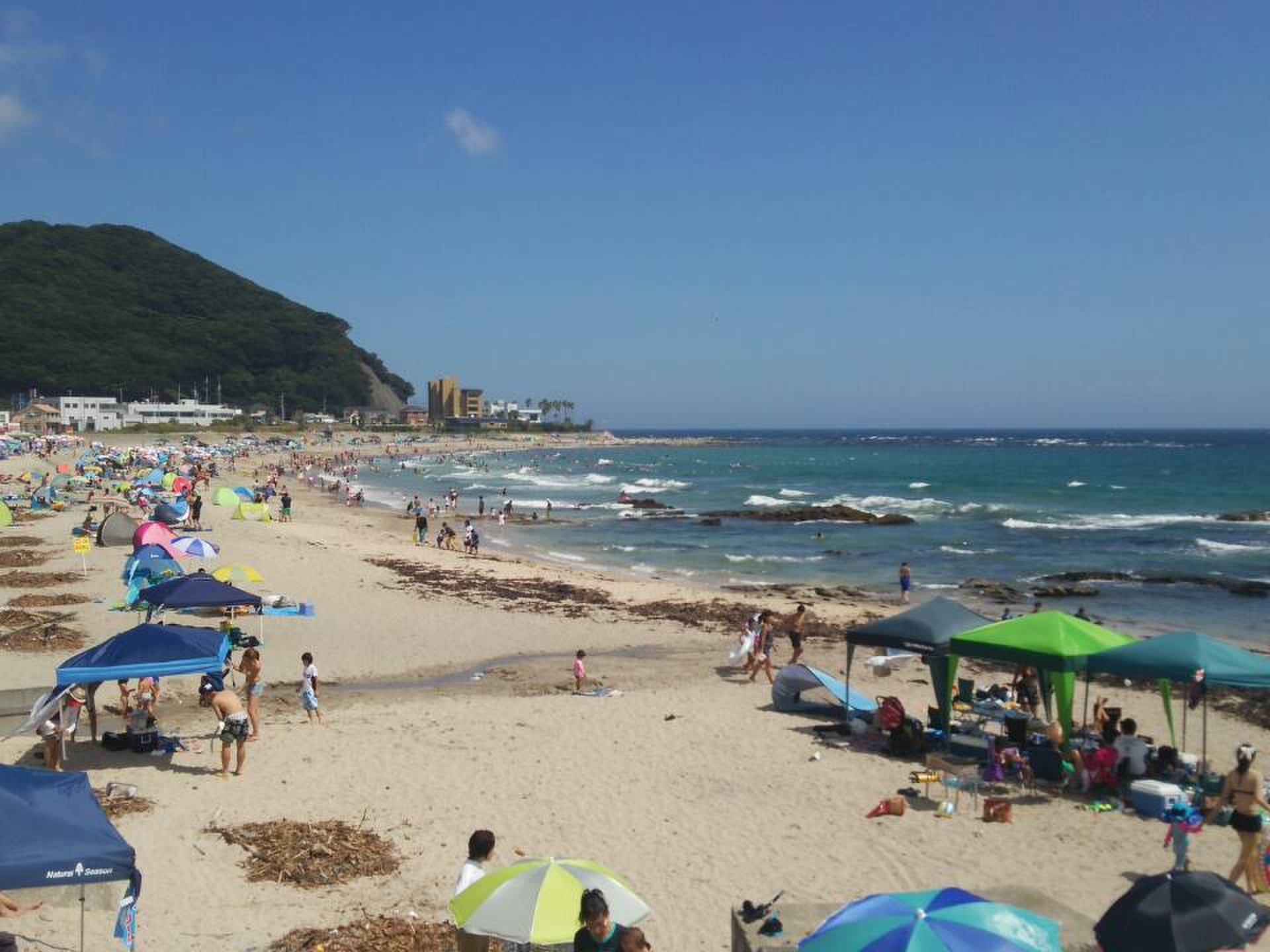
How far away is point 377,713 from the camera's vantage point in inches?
487

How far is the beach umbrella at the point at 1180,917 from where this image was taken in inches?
183

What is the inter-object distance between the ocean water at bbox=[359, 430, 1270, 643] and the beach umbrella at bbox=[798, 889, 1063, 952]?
1913cm

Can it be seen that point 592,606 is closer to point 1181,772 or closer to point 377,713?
point 377,713

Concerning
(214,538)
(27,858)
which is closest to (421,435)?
(214,538)

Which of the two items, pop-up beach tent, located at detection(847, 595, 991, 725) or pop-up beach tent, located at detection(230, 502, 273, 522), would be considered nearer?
pop-up beach tent, located at detection(847, 595, 991, 725)

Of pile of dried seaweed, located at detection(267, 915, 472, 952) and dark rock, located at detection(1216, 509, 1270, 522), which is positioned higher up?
pile of dried seaweed, located at detection(267, 915, 472, 952)

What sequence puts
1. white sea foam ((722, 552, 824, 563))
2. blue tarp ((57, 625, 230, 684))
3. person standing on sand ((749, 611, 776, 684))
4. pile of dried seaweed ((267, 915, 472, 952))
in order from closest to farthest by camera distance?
1. pile of dried seaweed ((267, 915, 472, 952))
2. blue tarp ((57, 625, 230, 684))
3. person standing on sand ((749, 611, 776, 684))
4. white sea foam ((722, 552, 824, 563))

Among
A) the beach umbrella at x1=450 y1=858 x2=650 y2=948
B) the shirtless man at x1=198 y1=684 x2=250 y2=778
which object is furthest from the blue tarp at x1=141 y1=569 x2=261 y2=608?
the beach umbrella at x1=450 y1=858 x2=650 y2=948

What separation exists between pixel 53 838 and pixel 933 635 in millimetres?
9340

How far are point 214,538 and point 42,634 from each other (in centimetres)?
1192

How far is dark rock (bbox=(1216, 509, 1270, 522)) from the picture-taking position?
44.7 meters

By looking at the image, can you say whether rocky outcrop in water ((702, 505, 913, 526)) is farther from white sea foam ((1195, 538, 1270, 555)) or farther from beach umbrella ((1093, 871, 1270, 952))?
beach umbrella ((1093, 871, 1270, 952))

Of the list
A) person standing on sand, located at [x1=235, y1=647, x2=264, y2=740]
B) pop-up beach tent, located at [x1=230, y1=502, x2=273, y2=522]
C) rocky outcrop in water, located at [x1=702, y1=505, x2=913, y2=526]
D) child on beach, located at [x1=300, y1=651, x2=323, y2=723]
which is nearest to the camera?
person standing on sand, located at [x1=235, y1=647, x2=264, y2=740]

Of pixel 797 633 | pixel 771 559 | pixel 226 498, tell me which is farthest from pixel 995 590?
pixel 226 498
